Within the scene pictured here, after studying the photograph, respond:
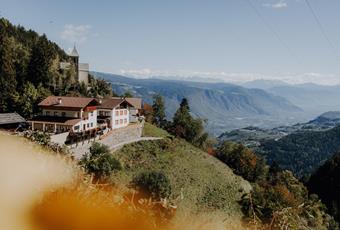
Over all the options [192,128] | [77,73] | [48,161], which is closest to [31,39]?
[77,73]

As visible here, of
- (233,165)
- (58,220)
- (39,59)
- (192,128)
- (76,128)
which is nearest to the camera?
(58,220)

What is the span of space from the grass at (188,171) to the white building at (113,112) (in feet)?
13.5

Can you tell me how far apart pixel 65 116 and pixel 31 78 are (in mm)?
12580

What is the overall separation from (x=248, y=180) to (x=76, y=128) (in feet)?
92.4

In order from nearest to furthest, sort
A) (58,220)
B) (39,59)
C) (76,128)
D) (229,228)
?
(58,220) → (229,228) → (76,128) → (39,59)

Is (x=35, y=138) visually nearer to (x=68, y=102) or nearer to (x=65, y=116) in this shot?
(x=65, y=116)

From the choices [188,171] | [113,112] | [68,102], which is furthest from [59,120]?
[188,171]

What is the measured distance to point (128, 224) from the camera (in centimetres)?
193

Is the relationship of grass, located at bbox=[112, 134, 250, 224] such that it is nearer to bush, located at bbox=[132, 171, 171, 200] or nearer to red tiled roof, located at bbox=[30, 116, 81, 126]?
bush, located at bbox=[132, 171, 171, 200]

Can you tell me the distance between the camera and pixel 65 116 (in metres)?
39.7

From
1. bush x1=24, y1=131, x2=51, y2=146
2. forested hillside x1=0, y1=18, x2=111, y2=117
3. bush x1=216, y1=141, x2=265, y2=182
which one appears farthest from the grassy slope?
bush x1=24, y1=131, x2=51, y2=146

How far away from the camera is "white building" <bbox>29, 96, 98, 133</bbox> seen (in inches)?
1484

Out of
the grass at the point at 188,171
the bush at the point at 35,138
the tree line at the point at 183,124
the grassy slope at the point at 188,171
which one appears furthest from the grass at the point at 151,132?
A: the bush at the point at 35,138

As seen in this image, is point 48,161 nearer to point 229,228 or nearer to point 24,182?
point 24,182
